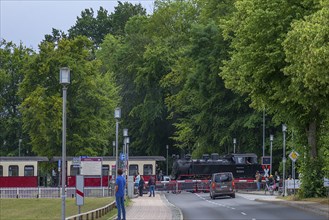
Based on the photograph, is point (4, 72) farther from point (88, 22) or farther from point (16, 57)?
point (88, 22)

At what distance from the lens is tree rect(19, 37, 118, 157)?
72750 mm

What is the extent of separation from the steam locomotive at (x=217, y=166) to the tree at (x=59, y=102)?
29.5ft

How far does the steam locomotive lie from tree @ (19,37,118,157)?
8988mm

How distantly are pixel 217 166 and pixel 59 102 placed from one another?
621 inches

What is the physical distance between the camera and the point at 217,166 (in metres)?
70.4

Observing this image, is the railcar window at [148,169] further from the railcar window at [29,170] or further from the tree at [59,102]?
the railcar window at [29,170]

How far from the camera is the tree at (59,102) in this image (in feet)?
239

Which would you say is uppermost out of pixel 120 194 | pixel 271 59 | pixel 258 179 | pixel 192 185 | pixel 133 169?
pixel 271 59

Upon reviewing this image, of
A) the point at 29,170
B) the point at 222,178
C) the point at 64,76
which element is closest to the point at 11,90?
the point at 29,170

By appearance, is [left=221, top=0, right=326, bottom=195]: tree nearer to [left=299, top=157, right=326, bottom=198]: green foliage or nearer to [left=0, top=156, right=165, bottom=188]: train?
[left=299, top=157, right=326, bottom=198]: green foliage

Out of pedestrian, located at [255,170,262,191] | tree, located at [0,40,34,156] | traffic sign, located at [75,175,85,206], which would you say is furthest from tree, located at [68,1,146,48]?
traffic sign, located at [75,175,85,206]

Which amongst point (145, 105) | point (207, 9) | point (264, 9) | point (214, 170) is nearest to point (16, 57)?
point (145, 105)

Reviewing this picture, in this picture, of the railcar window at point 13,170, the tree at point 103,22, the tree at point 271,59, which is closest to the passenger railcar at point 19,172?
the railcar window at point 13,170

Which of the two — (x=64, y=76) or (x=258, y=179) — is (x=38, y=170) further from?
(x=64, y=76)
